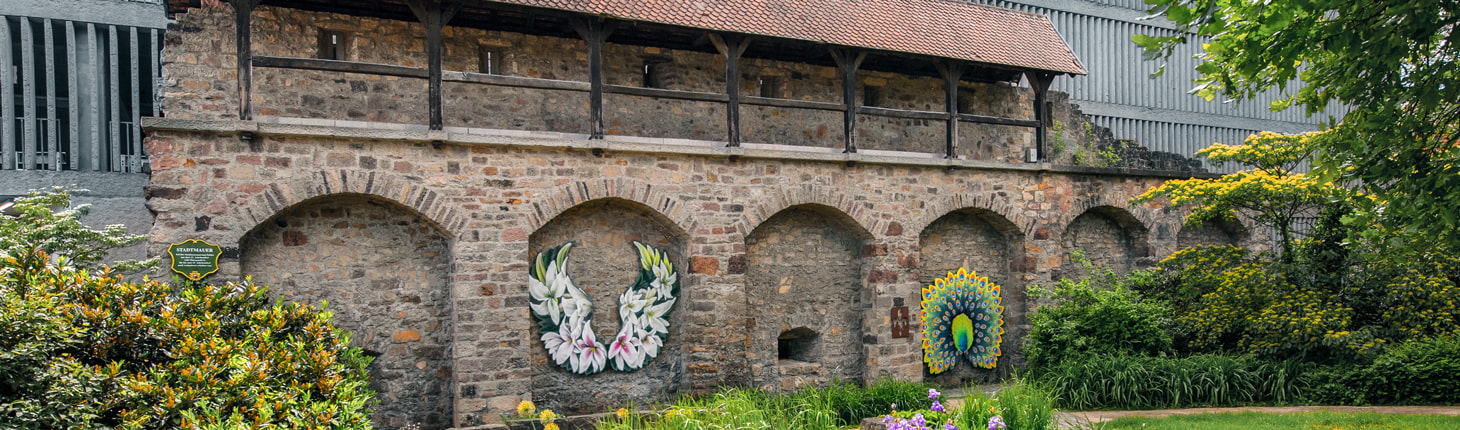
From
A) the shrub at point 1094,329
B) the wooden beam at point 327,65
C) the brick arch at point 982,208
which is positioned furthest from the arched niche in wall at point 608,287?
the shrub at point 1094,329

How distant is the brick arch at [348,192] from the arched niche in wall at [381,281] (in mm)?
228

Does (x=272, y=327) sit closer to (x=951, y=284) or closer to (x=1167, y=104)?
(x=951, y=284)

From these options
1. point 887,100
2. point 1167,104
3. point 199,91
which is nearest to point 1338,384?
point 887,100

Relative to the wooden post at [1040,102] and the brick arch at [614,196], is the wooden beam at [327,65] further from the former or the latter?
the wooden post at [1040,102]

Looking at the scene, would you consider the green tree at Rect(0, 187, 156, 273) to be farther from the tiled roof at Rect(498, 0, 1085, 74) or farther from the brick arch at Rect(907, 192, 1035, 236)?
the brick arch at Rect(907, 192, 1035, 236)

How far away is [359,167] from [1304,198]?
12393mm

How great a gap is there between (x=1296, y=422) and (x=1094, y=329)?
3.26 metres

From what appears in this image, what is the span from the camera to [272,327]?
777 cm

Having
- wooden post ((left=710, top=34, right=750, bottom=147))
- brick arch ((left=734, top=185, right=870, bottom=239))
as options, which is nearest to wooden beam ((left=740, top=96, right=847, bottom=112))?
wooden post ((left=710, top=34, right=750, bottom=147))

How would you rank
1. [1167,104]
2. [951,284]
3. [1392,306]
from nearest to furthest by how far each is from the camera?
[1392,306], [951,284], [1167,104]

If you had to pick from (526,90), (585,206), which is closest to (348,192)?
(585,206)

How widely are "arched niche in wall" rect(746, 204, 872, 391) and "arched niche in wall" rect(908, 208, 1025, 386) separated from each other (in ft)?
4.20

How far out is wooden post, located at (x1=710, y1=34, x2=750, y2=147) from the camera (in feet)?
39.9

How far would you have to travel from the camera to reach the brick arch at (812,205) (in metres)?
12.4
